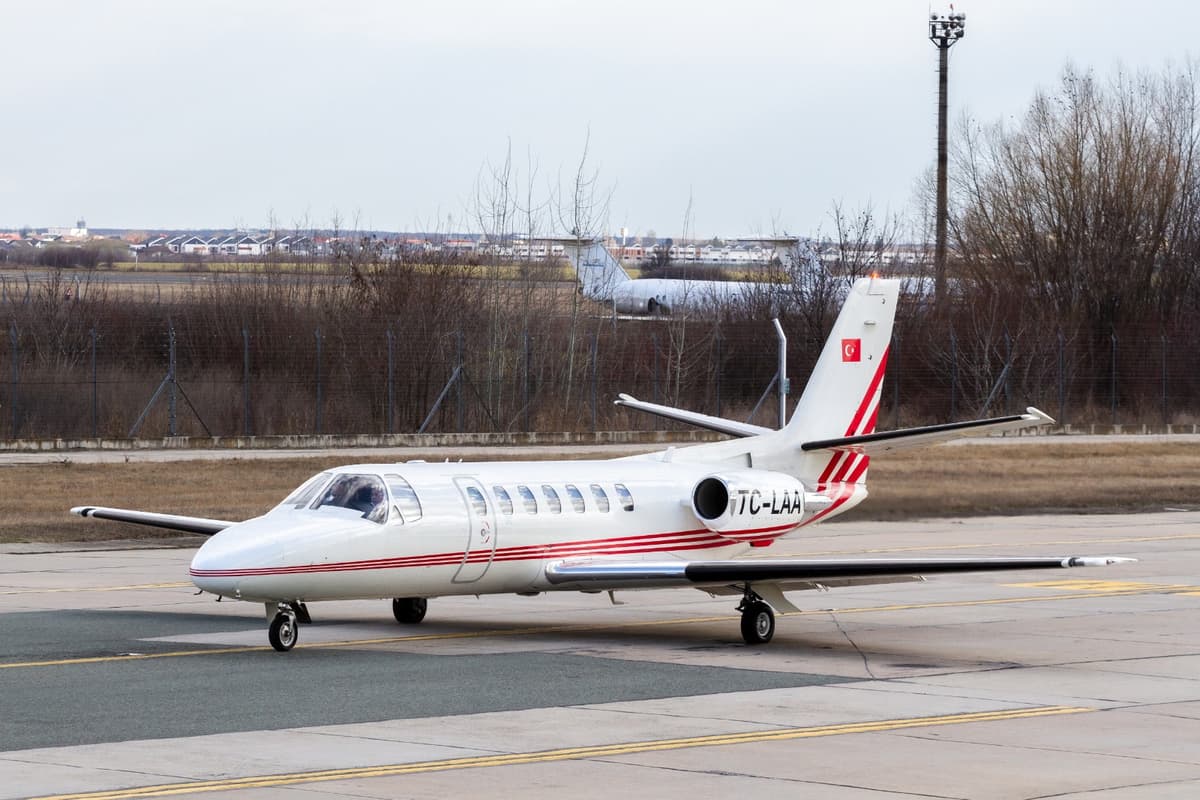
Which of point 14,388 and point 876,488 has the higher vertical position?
point 14,388

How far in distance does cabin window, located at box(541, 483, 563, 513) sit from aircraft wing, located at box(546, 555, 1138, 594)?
58cm

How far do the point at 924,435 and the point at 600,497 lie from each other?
3.69 m

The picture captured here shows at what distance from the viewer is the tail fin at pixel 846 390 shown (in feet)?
73.7

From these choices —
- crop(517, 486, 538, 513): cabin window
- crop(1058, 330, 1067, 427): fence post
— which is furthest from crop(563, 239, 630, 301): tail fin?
crop(517, 486, 538, 513): cabin window

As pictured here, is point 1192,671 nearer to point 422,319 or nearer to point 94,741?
point 94,741

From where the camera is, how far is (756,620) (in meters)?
19.2

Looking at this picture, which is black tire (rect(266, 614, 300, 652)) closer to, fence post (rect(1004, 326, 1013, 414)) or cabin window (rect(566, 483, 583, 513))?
cabin window (rect(566, 483, 583, 513))

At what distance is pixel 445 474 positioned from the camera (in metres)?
19.2

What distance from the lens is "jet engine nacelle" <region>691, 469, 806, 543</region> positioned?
821 inches

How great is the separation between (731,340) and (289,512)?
126 feet

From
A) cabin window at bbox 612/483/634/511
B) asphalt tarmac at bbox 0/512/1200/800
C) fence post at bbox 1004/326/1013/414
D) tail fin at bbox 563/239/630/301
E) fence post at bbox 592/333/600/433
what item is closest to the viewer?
asphalt tarmac at bbox 0/512/1200/800

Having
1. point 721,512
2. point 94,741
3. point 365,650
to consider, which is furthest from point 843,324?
point 94,741

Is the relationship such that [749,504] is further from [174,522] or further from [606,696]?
[174,522]

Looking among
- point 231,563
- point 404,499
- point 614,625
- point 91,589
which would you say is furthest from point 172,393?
point 231,563
